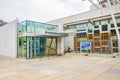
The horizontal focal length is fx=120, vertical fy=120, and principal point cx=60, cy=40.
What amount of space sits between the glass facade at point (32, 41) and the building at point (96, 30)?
11.8 ft

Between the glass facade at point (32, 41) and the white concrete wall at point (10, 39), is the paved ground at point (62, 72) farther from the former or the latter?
the white concrete wall at point (10, 39)

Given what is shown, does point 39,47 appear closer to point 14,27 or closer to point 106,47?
point 14,27

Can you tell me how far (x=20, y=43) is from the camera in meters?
13.6

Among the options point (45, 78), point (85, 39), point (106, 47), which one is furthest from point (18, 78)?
point (85, 39)

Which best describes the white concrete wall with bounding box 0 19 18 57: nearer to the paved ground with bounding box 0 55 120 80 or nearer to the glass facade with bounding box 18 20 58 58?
the glass facade with bounding box 18 20 58 58

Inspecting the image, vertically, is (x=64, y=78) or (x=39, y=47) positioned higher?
(x=39, y=47)

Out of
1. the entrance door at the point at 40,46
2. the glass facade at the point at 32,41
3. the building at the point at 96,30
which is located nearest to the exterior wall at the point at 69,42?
the building at the point at 96,30

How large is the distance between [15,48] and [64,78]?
9.98 m

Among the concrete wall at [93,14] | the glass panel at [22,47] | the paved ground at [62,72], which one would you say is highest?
the concrete wall at [93,14]

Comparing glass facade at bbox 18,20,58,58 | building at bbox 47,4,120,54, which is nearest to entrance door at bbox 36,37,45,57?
glass facade at bbox 18,20,58,58

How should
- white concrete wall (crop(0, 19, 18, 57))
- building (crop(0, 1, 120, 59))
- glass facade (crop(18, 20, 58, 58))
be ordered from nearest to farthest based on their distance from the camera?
glass facade (crop(18, 20, 58, 58)) < building (crop(0, 1, 120, 59)) < white concrete wall (crop(0, 19, 18, 57))

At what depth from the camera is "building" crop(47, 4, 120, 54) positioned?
1499 centimetres

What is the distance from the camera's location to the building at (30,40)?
500 inches

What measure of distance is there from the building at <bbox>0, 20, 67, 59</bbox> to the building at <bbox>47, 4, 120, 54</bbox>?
2853 mm
